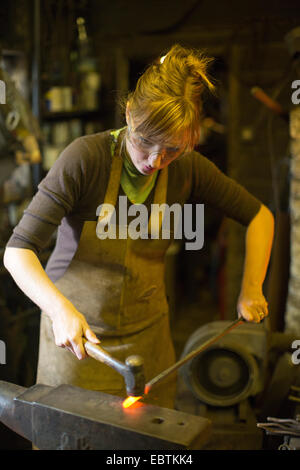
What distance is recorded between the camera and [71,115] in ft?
13.5

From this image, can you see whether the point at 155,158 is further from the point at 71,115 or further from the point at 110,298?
the point at 71,115

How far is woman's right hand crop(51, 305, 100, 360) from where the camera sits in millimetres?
1235

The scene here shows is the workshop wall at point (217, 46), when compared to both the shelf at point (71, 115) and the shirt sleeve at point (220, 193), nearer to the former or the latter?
the shelf at point (71, 115)

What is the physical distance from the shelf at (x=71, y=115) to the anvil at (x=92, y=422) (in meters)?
3.09

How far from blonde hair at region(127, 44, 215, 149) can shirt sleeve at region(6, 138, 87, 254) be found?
0.21 m

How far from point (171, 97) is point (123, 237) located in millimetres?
479

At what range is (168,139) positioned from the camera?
1341mm

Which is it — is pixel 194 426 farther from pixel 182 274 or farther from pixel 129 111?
pixel 182 274

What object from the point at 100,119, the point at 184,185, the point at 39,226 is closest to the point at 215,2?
the point at 100,119

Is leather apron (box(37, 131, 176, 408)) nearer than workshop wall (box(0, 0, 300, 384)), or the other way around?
leather apron (box(37, 131, 176, 408))

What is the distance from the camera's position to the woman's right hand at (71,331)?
4.05 feet

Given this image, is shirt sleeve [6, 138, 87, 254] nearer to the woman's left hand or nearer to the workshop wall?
the woman's left hand

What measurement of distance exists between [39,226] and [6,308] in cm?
126

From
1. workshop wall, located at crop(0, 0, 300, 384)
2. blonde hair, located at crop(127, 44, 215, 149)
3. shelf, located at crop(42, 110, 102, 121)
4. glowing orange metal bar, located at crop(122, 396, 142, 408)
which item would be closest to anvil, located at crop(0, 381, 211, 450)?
glowing orange metal bar, located at crop(122, 396, 142, 408)
